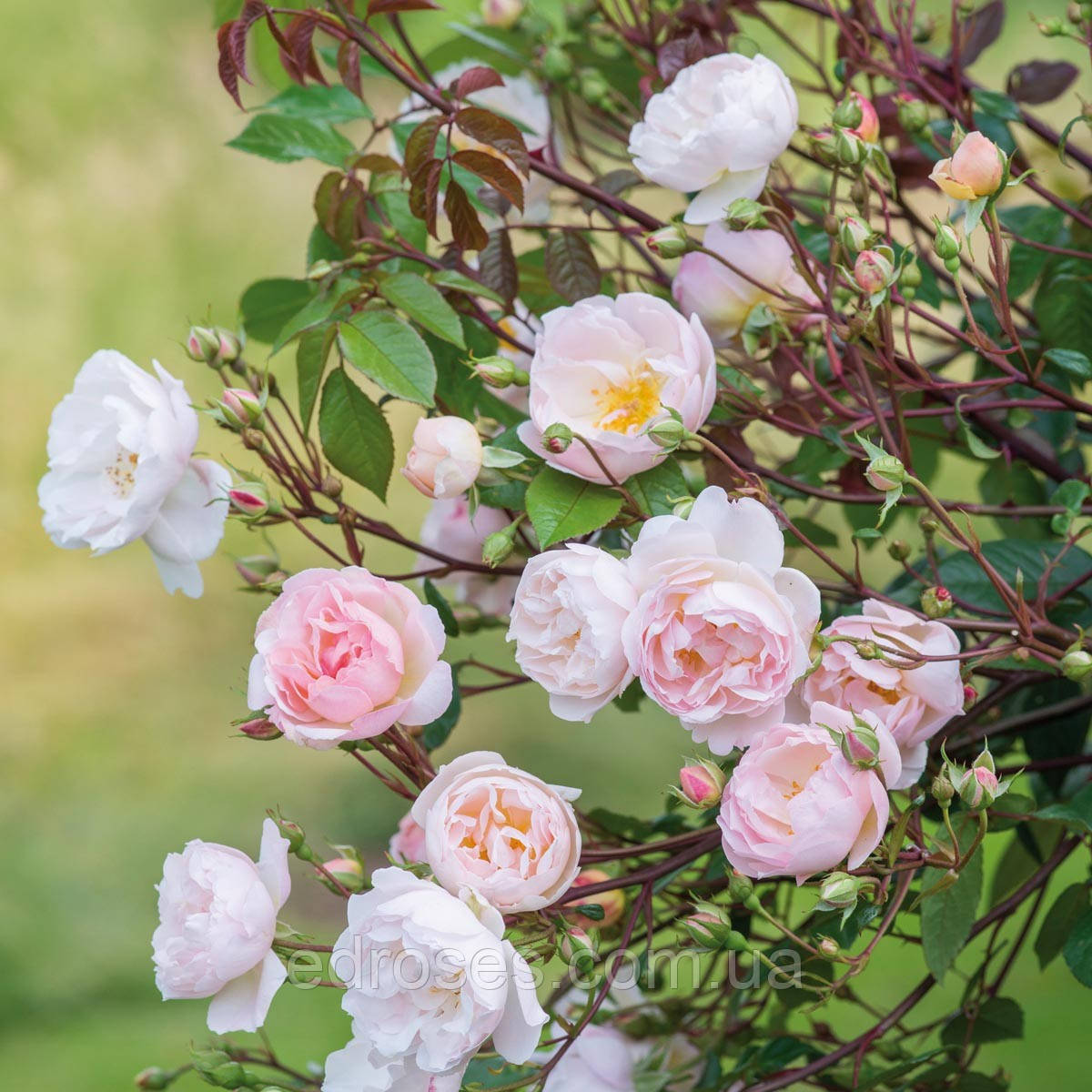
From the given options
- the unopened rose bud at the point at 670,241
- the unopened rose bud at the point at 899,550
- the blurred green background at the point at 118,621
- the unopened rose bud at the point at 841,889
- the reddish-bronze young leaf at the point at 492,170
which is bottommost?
the blurred green background at the point at 118,621

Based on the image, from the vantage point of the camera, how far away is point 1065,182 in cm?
65

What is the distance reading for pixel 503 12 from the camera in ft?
1.86

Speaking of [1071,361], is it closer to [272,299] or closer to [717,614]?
[717,614]

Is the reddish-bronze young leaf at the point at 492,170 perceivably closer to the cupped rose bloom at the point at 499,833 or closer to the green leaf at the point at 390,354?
the green leaf at the point at 390,354

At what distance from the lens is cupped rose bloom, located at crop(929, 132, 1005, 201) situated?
314mm

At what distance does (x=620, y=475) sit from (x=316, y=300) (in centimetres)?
12

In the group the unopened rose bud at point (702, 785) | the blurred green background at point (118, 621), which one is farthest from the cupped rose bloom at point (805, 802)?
the blurred green background at point (118, 621)

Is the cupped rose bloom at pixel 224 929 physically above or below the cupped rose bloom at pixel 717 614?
below

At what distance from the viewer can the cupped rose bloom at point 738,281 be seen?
1.25ft

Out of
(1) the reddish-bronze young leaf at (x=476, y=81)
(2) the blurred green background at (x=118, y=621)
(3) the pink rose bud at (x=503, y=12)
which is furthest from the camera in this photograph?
(2) the blurred green background at (x=118, y=621)

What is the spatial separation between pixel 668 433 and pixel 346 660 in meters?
0.10

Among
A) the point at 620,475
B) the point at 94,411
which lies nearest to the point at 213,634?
the point at 94,411

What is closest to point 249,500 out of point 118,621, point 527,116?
point 527,116

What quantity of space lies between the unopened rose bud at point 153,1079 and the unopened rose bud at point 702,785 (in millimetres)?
217
